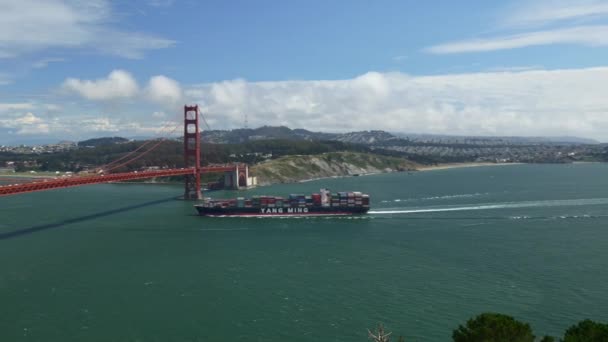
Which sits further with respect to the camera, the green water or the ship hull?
the ship hull

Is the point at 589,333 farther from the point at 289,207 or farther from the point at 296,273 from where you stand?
the point at 289,207

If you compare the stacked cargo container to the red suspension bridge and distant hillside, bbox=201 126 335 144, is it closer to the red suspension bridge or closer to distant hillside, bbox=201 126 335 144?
the red suspension bridge

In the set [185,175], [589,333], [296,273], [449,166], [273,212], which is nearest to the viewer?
[589,333]

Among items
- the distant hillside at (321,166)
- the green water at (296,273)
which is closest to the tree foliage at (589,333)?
the green water at (296,273)

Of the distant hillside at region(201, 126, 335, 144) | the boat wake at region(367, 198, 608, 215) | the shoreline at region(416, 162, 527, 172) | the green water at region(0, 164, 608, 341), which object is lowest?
the green water at region(0, 164, 608, 341)

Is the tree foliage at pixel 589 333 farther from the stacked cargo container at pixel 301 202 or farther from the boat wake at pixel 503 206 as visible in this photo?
the stacked cargo container at pixel 301 202

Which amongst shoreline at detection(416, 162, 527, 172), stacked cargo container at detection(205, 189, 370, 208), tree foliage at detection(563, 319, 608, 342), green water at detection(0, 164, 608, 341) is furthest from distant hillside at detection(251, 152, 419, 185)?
tree foliage at detection(563, 319, 608, 342)

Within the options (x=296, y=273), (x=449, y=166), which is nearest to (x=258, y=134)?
(x=449, y=166)
